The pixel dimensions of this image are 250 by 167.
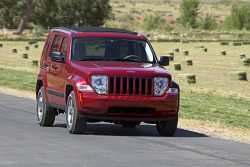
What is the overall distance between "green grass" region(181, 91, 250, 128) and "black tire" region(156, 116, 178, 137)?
3.07m

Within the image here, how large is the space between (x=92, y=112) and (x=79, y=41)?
6.52ft

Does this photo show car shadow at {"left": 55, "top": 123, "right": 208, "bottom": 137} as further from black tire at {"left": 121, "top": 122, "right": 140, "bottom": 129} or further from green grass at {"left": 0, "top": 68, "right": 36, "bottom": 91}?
green grass at {"left": 0, "top": 68, "right": 36, "bottom": 91}

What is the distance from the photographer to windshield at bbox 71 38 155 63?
59.6 feet

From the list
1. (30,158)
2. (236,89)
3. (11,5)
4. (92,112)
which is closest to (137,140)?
(92,112)

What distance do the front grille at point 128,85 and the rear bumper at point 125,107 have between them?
0.32 feet

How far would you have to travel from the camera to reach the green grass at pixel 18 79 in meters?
33.2

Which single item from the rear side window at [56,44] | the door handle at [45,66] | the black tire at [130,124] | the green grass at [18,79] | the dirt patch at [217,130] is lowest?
the green grass at [18,79]

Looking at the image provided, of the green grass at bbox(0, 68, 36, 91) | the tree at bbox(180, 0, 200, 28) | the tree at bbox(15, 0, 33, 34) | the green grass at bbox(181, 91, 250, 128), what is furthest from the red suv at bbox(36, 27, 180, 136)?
the tree at bbox(180, 0, 200, 28)

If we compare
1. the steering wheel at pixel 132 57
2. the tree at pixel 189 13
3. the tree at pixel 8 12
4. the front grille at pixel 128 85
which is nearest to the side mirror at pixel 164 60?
the steering wheel at pixel 132 57

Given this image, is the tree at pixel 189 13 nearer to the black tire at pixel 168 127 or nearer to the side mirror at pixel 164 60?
the side mirror at pixel 164 60

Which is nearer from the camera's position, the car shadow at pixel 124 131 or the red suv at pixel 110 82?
the red suv at pixel 110 82

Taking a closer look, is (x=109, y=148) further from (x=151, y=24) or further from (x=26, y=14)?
(x=151, y=24)

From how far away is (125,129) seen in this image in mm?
19141

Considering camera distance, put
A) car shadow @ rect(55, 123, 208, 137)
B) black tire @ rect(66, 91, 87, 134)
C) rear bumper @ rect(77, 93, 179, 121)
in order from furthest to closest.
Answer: car shadow @ rect(55, 123, 208, 137), black tire @ rect(66, 91, 87, 134), rear bumper @ rect(77, 93, 179, 121)
